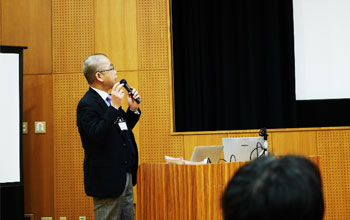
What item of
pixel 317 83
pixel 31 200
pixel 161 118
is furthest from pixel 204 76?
pixel 31 200

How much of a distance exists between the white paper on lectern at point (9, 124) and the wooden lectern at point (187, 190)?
198 cm

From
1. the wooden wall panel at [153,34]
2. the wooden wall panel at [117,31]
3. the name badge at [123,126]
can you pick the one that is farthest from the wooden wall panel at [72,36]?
the name badge at [123,126]

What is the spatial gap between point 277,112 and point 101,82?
9.50 ft

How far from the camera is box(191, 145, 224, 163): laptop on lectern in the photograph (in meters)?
3.58

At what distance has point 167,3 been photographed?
5391mm

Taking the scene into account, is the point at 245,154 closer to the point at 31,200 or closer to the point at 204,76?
the point at 204,76

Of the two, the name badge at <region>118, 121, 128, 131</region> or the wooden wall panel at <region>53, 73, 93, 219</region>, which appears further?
the wooden wall panel at <region>53, 73, 93, 219</region>

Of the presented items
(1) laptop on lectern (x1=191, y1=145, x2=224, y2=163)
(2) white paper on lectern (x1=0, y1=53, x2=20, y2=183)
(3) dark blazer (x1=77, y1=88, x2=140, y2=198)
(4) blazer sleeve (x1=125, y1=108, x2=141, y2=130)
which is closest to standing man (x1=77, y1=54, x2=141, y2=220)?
(3) dark blazer (x1=77, y1=88, x2=140, y2=198)

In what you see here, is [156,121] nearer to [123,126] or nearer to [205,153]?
[205,153]

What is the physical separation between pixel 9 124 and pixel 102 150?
194 centimetres

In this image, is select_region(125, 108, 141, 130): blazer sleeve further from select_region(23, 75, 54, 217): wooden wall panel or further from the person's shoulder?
select_region(23, 75, 54, 217): wooden wall panel

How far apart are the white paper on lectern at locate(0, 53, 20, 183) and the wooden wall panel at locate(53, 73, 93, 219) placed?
1.98 ft

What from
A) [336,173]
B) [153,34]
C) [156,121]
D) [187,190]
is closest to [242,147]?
[187,190]

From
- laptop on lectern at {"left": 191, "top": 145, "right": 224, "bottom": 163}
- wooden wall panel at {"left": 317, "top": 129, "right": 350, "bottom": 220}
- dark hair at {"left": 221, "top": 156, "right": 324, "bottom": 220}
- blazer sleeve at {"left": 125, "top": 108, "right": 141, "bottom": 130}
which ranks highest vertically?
blazer sleeve at {"left": 125, "top": 108, "right": 141, "bottom": 130}
